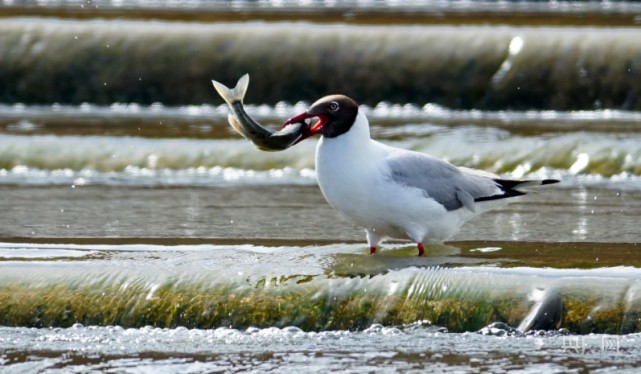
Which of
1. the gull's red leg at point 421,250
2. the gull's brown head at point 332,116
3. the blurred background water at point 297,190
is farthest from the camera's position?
the gull's red leg at point 421,250

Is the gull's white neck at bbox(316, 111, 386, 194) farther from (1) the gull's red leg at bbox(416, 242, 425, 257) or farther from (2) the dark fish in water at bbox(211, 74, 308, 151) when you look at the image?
(1) the gull's red leg at bbox(416, 242, 425, 257)

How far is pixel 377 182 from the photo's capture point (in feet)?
21.6

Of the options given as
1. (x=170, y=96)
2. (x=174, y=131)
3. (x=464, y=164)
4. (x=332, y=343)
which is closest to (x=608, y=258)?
(x=332, y=343)

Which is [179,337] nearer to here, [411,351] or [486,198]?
[411,351]

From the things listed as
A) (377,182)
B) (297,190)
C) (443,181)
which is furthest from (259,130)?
(297,190)

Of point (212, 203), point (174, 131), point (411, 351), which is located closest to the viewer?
point (411, 351)

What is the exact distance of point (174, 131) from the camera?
12.3 meters

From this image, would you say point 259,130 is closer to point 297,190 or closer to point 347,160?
point 347,160

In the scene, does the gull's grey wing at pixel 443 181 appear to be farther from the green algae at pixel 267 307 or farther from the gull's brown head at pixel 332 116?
the green algae at pixel 267 307

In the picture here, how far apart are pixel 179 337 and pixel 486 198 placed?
67.5 inches

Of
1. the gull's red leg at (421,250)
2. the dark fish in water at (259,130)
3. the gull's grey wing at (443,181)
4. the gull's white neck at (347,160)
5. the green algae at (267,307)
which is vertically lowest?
the green algae at (267,307)

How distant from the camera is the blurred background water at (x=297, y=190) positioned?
19.6 feet

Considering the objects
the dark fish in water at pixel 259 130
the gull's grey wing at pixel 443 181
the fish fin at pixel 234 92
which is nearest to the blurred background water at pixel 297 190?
the gull's grey wing at pixel 443 181

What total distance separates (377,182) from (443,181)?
441mm
